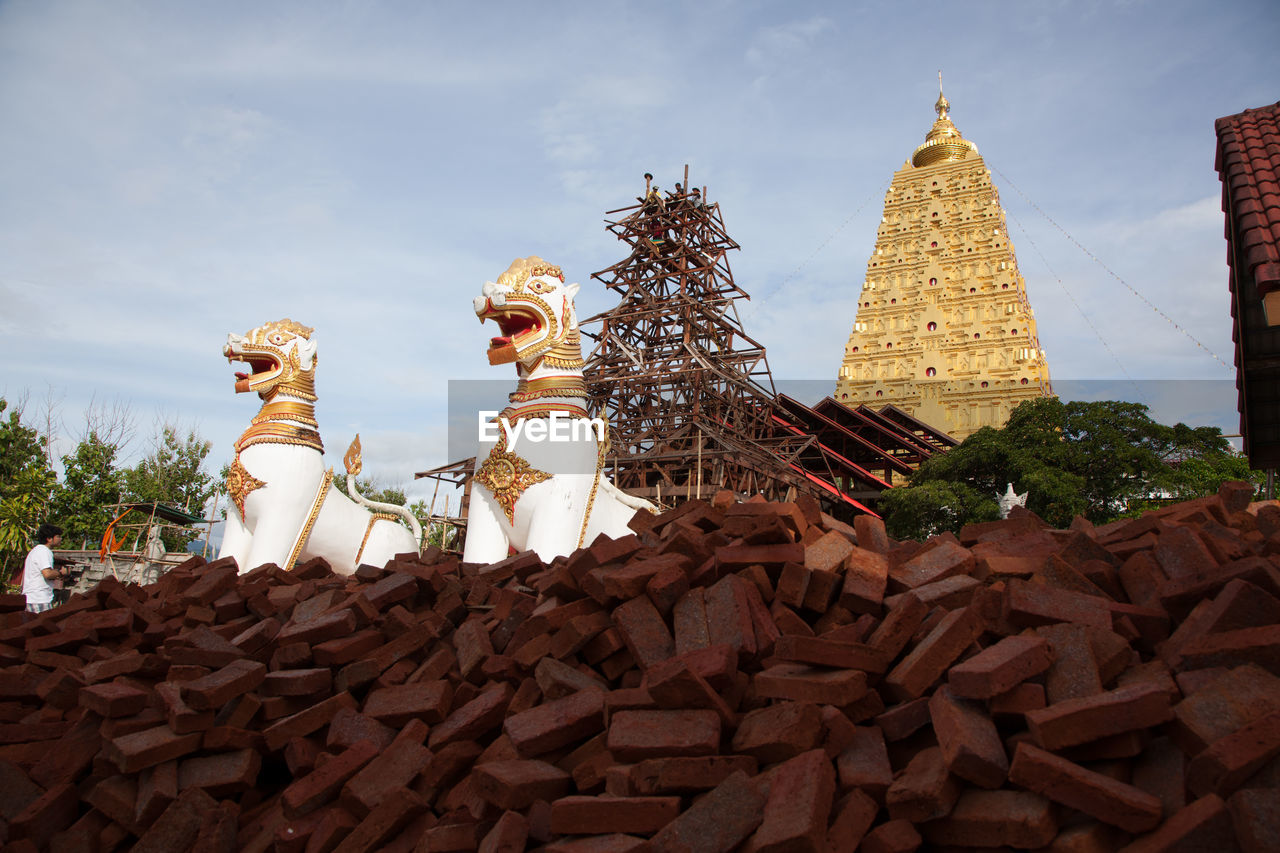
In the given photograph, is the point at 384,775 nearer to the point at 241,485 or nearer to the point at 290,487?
the point at 290,487

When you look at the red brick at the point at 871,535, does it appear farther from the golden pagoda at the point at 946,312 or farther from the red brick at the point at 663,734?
the golden pagoda at the point at 946,312

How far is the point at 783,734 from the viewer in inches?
104

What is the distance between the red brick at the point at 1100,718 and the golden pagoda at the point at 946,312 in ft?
94.0

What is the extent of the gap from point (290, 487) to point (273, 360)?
139cm

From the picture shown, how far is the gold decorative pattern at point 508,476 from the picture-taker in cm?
634

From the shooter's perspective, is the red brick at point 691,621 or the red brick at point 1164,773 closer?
the red brick at point 1164,773

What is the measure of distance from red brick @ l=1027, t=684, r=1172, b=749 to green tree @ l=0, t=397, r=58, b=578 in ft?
78.5

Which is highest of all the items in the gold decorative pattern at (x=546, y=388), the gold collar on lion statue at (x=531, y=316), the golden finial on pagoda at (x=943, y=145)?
the golden finial on pagoda at (x=943, y=145)

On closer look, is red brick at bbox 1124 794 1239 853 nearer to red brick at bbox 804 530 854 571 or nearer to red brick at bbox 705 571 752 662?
red brick at bbox 705 571 752 662

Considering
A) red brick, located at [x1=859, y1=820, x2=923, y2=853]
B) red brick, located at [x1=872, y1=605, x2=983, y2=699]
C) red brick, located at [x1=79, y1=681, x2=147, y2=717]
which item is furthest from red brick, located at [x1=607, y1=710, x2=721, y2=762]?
red brick, located at [x1=79, y1=681, x2=147, y2=717]

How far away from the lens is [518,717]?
312cm

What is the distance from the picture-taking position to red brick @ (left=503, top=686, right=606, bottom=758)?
9.75 ft

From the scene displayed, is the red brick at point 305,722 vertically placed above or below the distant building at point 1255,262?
below

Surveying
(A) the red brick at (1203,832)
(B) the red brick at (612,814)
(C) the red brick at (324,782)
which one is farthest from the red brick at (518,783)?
(A) the red brick at (1203,832)
